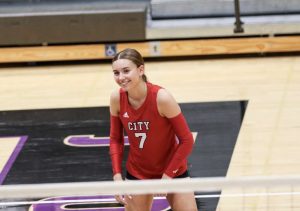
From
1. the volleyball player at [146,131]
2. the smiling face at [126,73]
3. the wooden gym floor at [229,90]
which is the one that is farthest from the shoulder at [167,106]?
the wooden gym floor at [229,90]

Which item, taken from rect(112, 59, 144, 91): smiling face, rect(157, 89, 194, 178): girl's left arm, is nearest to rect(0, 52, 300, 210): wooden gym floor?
rect(157, 89, 194, 178): girl's left arm

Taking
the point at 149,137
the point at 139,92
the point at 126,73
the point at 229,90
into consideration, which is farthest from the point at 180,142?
the point at 229,90

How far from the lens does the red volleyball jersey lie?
441 cm

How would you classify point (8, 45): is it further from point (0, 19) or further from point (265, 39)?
point (265, 39)

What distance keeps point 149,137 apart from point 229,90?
4784 mm

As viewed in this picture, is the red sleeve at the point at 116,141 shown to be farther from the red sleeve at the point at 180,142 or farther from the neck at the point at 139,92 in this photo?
the red sleeve at the point at 180,142

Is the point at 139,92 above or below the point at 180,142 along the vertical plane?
above

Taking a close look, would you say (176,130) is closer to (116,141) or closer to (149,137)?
(149,137)

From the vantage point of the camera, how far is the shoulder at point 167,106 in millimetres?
4352

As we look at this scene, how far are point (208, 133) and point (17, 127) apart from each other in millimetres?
2036

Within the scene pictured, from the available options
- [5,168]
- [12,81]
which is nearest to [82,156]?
[5,168]

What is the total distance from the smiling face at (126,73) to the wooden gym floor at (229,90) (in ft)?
9.04

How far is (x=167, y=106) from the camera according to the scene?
4.35m

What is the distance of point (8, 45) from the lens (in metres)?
10.7
